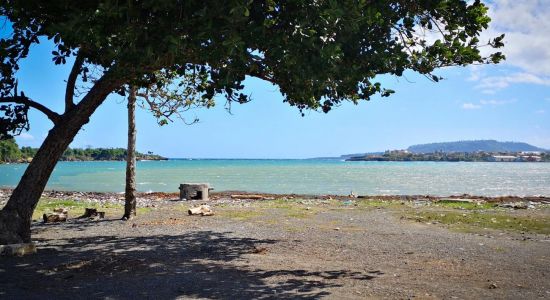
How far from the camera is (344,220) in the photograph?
838 inches

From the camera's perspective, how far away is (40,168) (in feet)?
43.8

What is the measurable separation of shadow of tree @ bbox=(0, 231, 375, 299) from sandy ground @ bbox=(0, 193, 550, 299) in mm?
24

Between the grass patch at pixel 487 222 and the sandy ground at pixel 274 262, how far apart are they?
1127 millimetres

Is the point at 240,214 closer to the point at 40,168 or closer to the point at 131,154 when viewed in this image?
the point at 131,154

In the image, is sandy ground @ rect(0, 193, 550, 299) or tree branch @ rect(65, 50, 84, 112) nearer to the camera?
sandy ground @ rect(0, 193, 550, 299)

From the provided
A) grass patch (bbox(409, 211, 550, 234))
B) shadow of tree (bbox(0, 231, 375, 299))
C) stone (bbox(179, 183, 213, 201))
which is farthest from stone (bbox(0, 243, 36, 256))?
stone (bbox(179, 183, 213, 201))

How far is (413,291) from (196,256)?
6126mm

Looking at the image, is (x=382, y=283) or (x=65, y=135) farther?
(x=65, y=135)

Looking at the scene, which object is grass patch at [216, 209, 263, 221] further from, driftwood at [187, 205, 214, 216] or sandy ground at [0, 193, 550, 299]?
sandy ground at [0, 193, 550, 299]

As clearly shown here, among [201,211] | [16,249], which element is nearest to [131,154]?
[201,211]

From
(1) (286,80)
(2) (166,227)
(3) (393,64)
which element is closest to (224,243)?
(2) (166,227)

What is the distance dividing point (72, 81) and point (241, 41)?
8529mm

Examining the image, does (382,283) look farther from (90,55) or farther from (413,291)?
(90,55)

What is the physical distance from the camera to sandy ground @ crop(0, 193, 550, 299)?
888 centimetres
